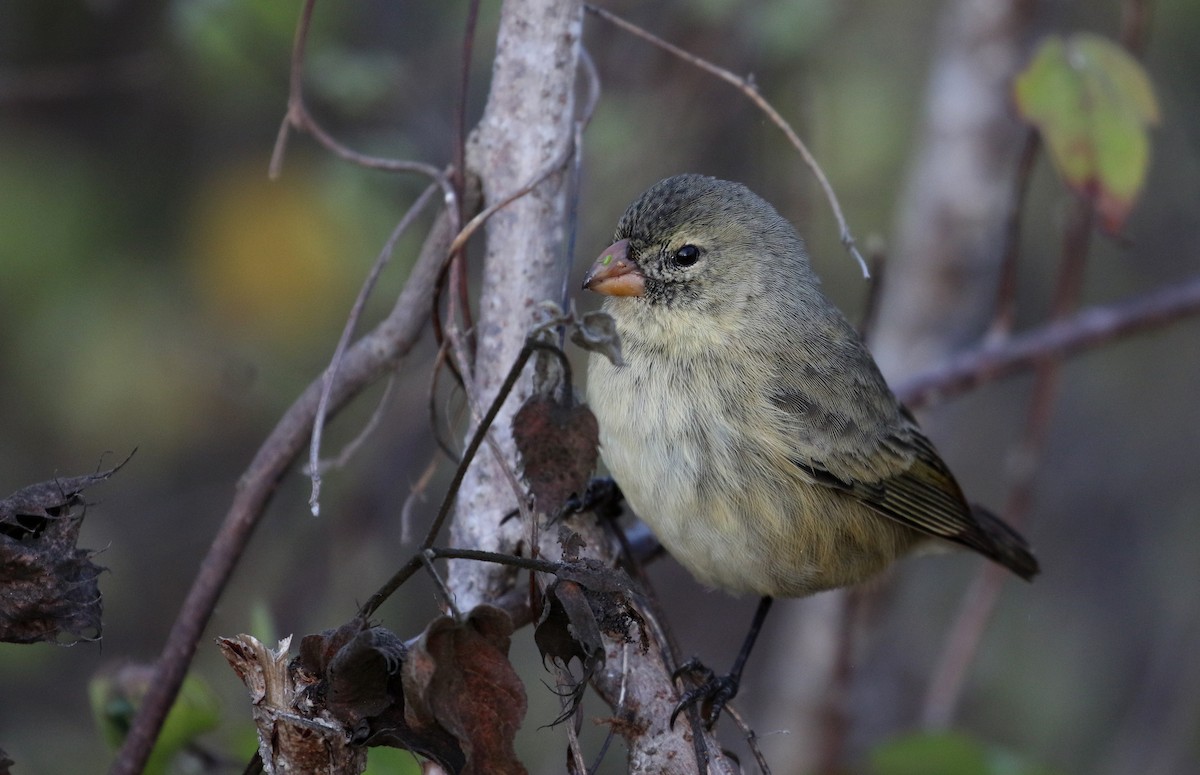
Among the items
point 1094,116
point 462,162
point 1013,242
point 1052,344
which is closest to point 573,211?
point 462,162

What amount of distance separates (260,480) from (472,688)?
1.06m

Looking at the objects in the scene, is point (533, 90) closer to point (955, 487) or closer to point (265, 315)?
point (955, 487)

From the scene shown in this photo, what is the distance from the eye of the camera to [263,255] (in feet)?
18.9

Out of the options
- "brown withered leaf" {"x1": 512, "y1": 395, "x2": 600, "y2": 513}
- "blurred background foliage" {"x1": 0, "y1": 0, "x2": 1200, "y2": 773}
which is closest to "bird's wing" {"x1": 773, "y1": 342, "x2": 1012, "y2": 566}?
"brown withered leaf" {"x1": 512, "y1": 395, "x2": 600, "y2": 513}

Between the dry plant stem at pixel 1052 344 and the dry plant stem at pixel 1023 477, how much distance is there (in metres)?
0.11

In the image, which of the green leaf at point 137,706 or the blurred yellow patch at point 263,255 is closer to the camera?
the green leaf at point 137,706

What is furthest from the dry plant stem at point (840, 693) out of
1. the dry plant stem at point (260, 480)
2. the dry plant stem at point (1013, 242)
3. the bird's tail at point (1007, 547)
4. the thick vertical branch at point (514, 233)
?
the dry plant stem at point (260, 480)

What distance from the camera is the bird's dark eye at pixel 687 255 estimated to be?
137 inches

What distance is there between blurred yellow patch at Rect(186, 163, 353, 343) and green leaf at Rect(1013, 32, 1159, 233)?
328 centimetres

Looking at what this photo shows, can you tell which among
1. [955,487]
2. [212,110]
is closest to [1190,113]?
[955,487]

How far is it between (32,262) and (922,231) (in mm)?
3794

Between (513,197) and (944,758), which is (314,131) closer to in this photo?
(513,197)

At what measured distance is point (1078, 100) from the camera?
3.40 meters

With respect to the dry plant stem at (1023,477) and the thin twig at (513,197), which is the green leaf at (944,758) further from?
the thin twig at (513,197)
